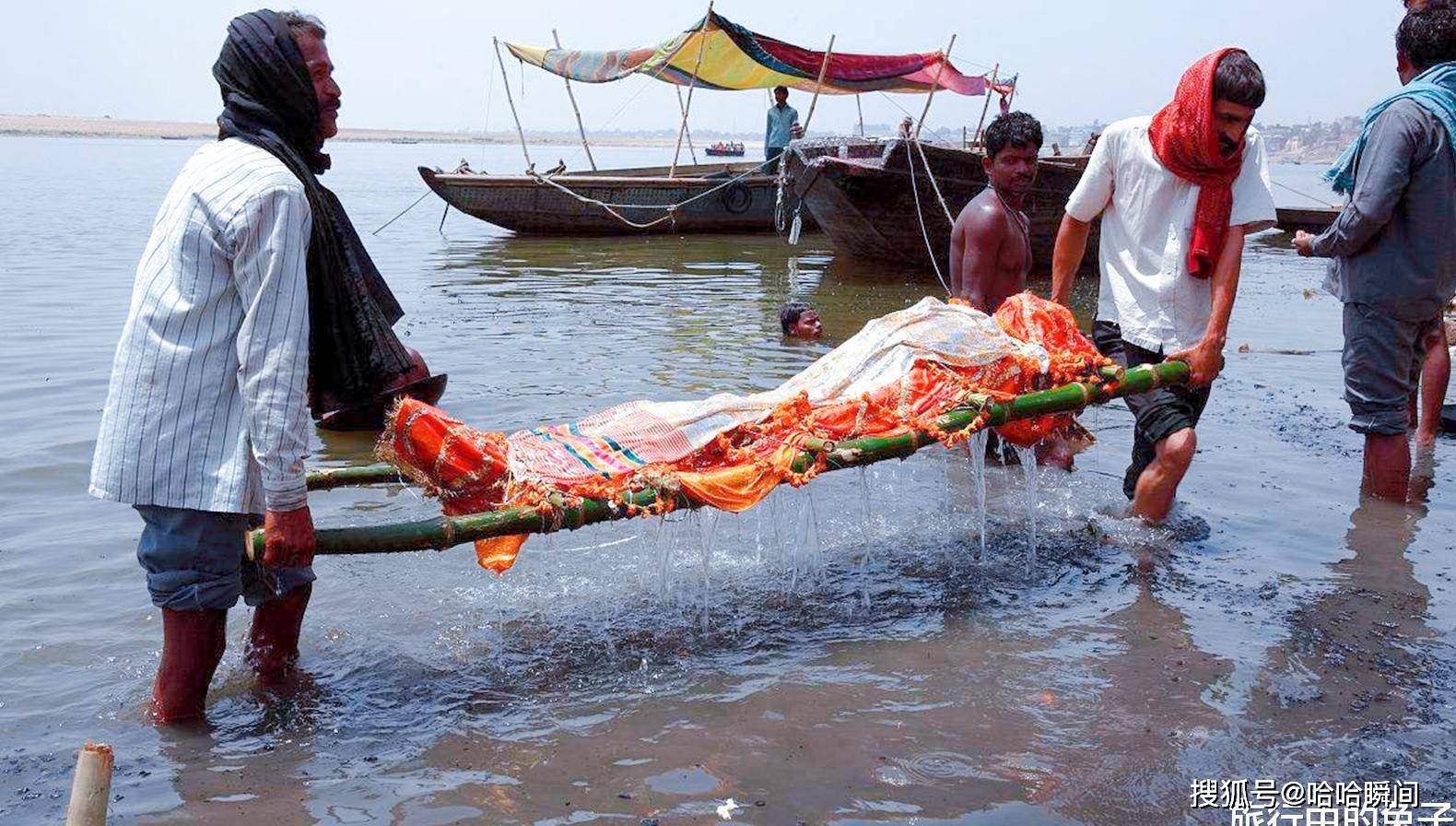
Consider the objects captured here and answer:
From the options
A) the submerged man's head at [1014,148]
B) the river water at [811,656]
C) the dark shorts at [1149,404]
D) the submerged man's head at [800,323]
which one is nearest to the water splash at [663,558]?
the river water at [811,656]

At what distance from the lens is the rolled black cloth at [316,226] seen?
2.86m

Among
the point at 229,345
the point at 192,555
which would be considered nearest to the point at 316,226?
the point at 229,345

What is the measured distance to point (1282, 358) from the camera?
9.20 m

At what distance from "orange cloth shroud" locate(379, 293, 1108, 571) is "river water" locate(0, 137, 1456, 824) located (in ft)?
1.57

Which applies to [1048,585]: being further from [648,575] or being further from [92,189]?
[92,189]

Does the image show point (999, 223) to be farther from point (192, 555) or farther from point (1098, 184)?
point (192, 555)

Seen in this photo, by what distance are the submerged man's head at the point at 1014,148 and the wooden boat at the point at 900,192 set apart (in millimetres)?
7725

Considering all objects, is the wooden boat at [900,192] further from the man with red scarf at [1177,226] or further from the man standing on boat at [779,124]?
the man with red scarf at [1177,226]

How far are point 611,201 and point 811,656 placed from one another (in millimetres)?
14808

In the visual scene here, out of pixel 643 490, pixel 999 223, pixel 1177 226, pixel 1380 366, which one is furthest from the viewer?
pixel 999 223

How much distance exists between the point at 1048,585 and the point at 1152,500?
58cm

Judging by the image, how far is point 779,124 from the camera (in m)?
18.4

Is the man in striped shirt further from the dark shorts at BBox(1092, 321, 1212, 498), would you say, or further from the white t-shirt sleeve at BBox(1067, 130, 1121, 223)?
the dark shorts at BBox(1092, 321, 1212, 498)

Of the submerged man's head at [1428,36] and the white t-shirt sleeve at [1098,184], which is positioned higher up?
the submerged man's head at [1428,36]
